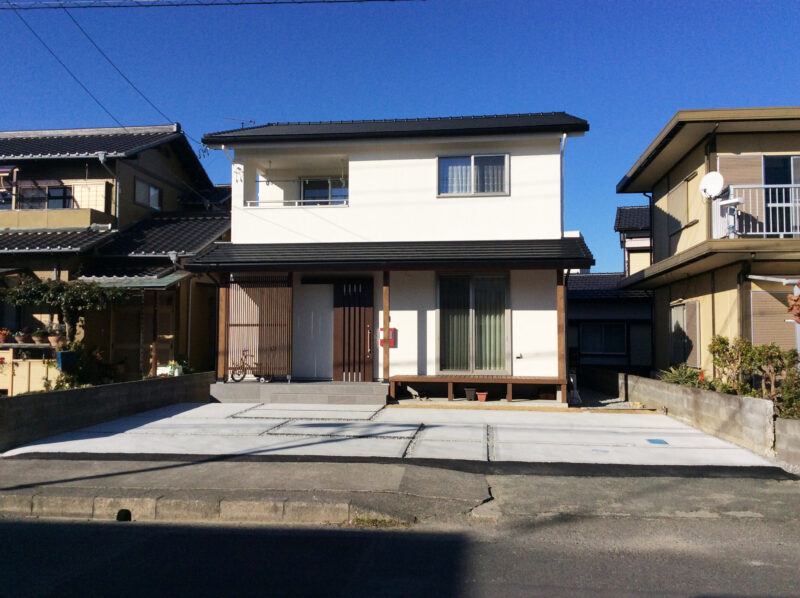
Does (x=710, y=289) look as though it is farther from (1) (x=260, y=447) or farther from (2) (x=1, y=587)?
(2) (x=1, y=587)

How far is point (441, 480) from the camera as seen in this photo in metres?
6.71

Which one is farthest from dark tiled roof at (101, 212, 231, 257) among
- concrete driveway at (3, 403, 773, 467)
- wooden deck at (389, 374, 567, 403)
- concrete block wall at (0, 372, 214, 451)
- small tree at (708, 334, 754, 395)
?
small tree at (708, 334, 754, 395)

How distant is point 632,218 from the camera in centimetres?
2430

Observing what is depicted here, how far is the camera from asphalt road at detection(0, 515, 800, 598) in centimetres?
421

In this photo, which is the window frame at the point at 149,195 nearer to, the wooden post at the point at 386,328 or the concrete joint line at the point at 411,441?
the wooden post at the point at 386,328

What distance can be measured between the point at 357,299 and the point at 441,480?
7.24 m

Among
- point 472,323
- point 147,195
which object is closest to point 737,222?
point 472,323

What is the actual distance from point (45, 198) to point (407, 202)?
10.8m

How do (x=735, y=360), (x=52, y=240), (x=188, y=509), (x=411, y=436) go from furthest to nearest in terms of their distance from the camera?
(x=52, y=240) < (x=735, y=360) < (x=411, y=436) < (x=188, y=509)

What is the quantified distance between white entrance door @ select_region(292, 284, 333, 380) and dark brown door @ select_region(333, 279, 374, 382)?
1.07 ft

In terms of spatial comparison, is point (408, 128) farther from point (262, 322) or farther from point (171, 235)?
point (171, 235)

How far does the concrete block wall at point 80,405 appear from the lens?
27.6ft

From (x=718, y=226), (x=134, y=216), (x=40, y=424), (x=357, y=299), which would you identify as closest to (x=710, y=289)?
(x=718, y=226)

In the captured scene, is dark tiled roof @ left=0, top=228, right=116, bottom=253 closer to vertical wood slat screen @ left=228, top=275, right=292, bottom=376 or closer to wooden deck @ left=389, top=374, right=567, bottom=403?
vertical wood slat screen @ left=228, top=275, right=292, bottom=376
